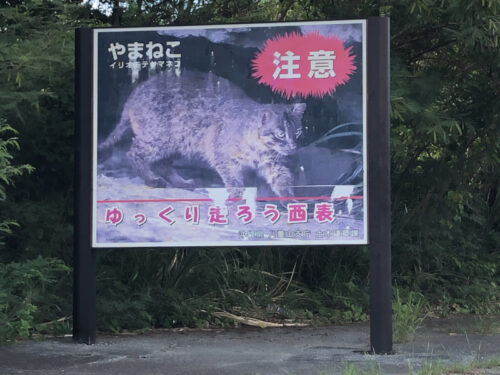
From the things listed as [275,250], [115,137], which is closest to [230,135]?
[115,137]

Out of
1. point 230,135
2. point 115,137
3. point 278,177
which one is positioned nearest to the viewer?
point 278,177

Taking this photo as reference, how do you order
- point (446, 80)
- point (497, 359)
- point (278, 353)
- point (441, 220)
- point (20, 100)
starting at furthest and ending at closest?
point (441, 220), point (446, 80), point (20, 100), point (278, 353), point (497, 359)

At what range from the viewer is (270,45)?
25.8ft

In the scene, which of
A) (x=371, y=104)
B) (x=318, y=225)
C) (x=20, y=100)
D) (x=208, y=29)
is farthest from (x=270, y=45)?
(x=20, y=100)

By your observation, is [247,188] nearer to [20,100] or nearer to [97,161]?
[97,161]

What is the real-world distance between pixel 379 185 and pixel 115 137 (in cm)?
267

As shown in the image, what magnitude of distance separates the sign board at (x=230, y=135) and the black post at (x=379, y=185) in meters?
0.09

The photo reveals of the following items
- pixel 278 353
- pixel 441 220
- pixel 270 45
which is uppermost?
pixel 270 45

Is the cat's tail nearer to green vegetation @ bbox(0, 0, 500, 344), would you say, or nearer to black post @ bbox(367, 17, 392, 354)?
green vegetation @ bbox(0, 0, 500, 344)

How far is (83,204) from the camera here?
7.88 m

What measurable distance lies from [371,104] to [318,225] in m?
1.28

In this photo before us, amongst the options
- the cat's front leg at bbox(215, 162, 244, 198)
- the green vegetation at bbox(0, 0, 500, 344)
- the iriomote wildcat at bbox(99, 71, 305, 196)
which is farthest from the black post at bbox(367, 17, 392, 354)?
the cat's front leg at bbox(215, 162, 244, 198)

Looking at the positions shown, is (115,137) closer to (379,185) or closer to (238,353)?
(238,353)

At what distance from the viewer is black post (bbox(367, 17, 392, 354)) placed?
7.50 m
